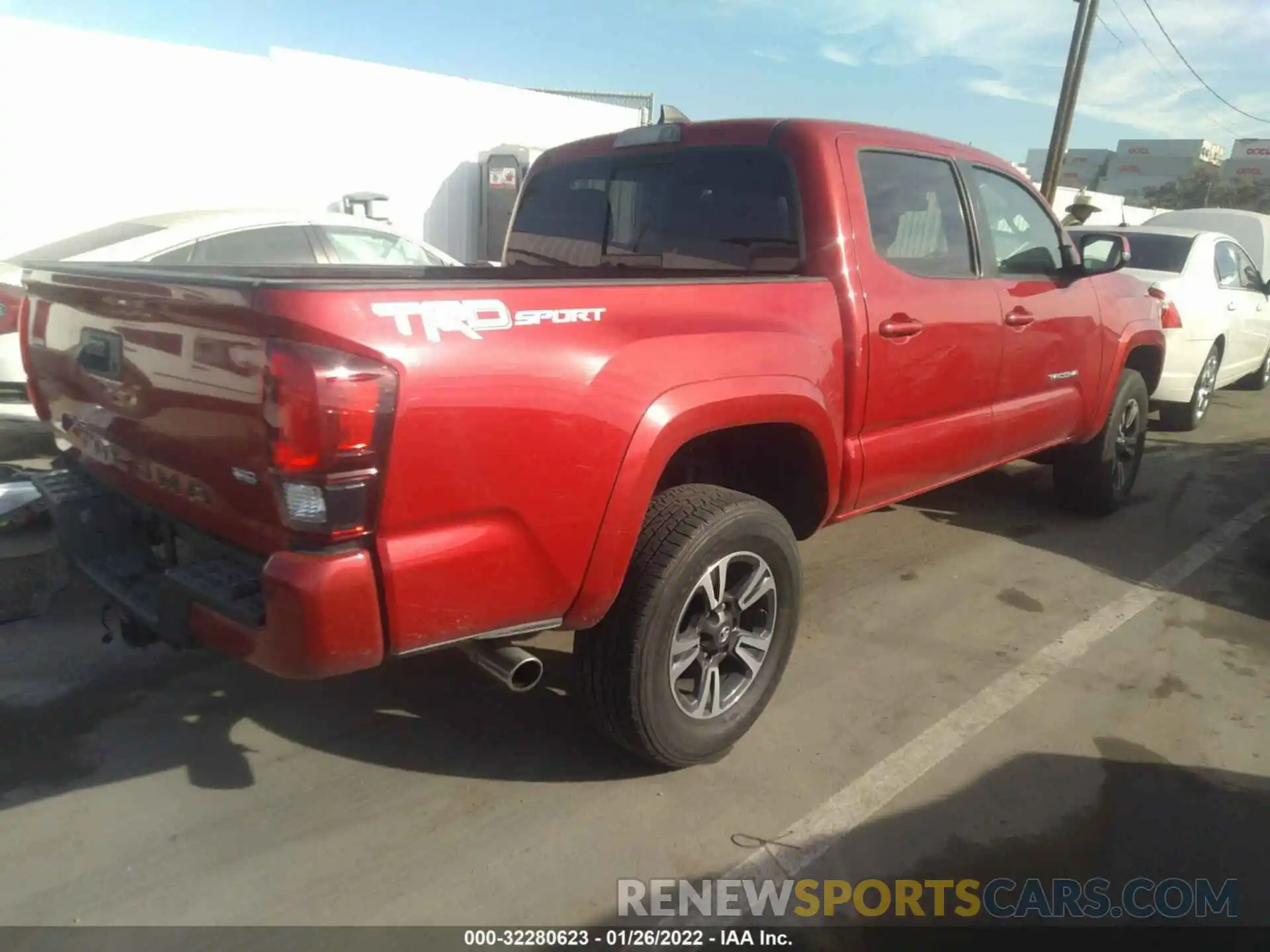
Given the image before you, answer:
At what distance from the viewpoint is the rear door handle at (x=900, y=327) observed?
3.43m

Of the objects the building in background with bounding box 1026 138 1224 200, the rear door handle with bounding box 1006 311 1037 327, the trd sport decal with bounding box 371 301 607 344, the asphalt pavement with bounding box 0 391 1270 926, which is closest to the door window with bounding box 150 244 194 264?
the asphalt pavement with bounding box 0 391 1270 926

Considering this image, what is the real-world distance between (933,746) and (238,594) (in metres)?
2.26

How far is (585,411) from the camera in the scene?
240 cm

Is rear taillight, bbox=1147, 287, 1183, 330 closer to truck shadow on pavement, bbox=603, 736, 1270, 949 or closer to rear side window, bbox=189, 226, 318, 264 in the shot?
truck shadow on pavement, bbox=603, 736, 1270, 949

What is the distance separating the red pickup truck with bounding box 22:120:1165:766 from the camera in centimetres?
209

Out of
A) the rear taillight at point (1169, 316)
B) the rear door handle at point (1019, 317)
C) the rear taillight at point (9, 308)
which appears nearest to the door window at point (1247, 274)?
the rear taillight at point (1169, 316)

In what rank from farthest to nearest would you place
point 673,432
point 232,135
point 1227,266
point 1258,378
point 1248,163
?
point 1248,163, point 232,135, point 1258,378, point 1227,266, point 673,432

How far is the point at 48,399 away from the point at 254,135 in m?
9.96

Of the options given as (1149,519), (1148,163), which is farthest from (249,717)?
(1148,163)

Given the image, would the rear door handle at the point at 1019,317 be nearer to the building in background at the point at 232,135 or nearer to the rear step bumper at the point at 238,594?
the rear step bumper at the point at 238,594

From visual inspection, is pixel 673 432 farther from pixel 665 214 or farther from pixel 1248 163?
pixel 1248 163

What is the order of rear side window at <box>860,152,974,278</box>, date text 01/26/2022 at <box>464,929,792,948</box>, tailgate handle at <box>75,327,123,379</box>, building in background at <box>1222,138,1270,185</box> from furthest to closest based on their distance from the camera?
building in background at <box>1222,138,1270,185</box> < rear side window at <box>860,152,974,278</box> < tailgate handle at <box>75,327,123,379</box> < date text 01/26/2022 at <box>464,929,792,948</box>

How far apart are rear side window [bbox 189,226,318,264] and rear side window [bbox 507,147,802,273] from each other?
2457 millimetres

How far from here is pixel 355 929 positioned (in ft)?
7.64
